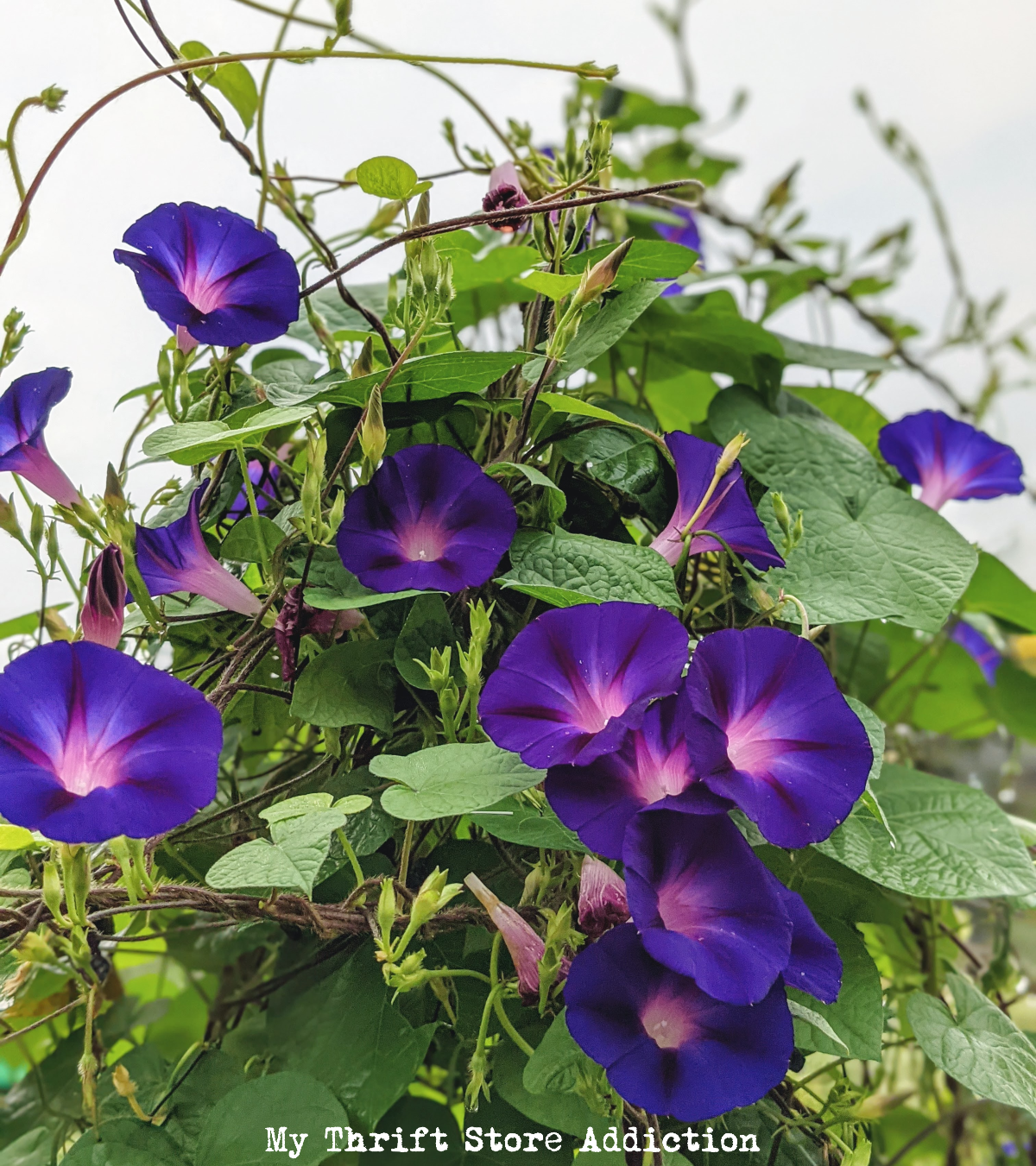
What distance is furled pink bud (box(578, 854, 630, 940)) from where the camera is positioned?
14.5 inches

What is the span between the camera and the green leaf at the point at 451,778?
0.35 meters

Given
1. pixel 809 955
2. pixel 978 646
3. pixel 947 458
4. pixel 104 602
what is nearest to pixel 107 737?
pixel 104 602

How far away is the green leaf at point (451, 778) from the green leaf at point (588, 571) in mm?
75

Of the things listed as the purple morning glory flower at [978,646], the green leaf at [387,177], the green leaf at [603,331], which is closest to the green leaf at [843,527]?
the green leaf at [603,331]

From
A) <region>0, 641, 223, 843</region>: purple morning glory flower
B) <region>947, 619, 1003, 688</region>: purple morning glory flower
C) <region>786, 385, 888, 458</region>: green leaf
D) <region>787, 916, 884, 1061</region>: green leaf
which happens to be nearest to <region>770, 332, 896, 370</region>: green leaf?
<region>786, 385, 888, 458</region>: green leaf

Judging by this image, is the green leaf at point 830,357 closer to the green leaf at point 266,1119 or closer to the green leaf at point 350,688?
the green leaf at point 350,688

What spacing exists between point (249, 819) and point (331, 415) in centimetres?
23

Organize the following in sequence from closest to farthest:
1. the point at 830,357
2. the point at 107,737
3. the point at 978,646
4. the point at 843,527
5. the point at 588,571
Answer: the point at 107,737, the point at 588,571, the point at 843,527, the point at 830,357, the point at 978,646

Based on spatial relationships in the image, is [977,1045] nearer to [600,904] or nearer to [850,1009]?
[850,1009]

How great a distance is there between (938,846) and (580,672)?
0.26m

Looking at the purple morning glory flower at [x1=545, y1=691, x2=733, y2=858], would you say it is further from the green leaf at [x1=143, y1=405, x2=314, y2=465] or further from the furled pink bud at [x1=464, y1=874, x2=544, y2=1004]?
the green leaf at [x1=143, y1=405, x2=314, y2=465]

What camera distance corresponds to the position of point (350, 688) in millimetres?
464

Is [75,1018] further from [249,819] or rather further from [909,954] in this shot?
Result: [909,954]

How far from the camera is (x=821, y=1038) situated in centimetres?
41
